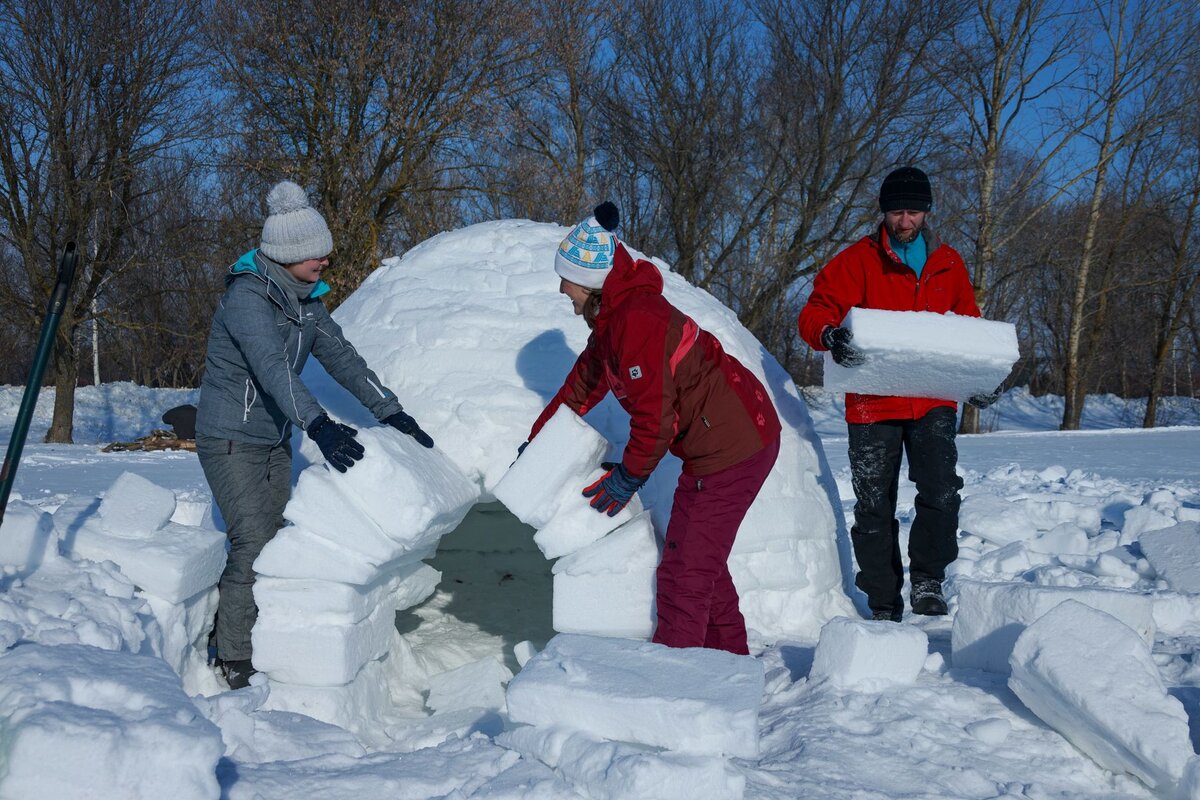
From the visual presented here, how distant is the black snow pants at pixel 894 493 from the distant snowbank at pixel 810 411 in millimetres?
9657

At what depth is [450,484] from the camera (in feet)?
9.87

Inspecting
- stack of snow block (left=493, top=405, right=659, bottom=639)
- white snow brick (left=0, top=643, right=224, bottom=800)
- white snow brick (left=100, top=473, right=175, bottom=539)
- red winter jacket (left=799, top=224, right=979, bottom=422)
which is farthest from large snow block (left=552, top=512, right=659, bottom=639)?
white snow brick (left=0, top=643, right=224, bottom=800)

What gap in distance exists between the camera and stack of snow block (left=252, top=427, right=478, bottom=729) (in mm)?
2740

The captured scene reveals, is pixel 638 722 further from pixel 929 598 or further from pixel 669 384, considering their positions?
pixel 929 598

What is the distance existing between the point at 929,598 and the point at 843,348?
1.06 meters

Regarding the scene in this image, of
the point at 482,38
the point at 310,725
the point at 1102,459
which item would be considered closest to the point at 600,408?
the point at 310,725

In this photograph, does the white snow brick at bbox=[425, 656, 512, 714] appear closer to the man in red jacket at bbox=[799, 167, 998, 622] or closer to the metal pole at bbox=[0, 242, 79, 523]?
the man in red jacket at bbox=[799, 167, 998, 622]

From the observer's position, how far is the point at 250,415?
2.93 meters

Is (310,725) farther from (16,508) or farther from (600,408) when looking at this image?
(600,408)

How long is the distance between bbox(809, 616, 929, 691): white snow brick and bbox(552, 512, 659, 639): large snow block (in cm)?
58

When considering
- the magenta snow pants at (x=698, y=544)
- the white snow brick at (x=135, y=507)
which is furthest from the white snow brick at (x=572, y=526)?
the white snow brick at (x=135, y=507)

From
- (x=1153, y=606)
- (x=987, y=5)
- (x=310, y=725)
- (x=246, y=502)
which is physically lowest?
(x=310, y=725)

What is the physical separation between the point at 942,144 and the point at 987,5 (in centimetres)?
189

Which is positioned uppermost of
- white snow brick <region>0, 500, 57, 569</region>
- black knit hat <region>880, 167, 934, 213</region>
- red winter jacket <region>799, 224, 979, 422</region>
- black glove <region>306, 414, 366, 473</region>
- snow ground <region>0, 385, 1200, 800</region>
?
black knit hat <region>880, 167, 934, 213</region>
